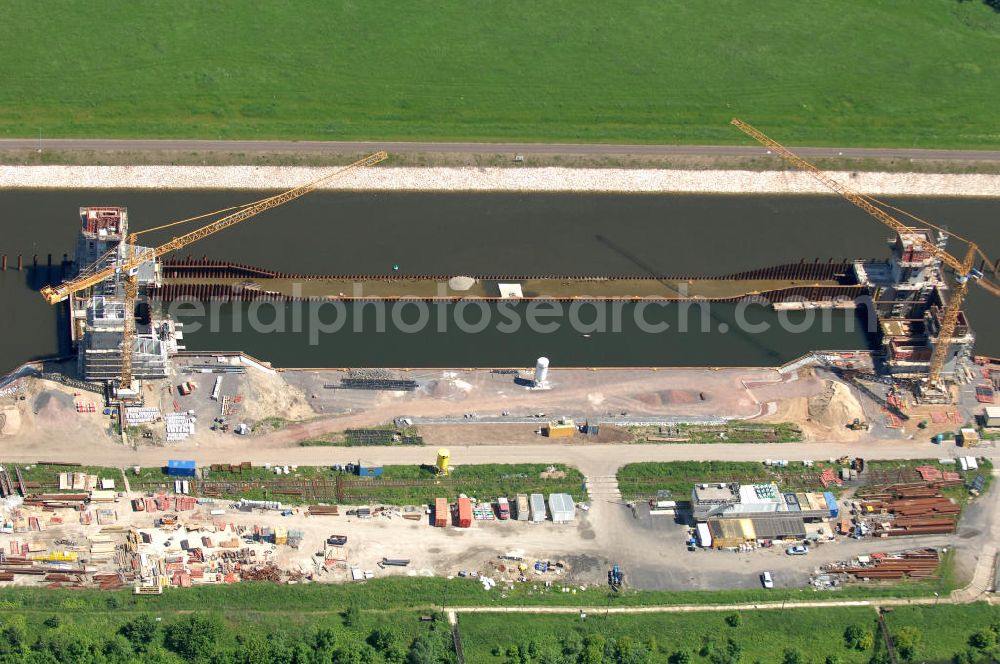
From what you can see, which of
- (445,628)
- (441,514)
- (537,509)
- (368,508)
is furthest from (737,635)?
(368,508)

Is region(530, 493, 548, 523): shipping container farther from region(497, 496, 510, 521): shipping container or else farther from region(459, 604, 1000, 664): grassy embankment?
region(459, 604, 1000, 664): grassy embankment

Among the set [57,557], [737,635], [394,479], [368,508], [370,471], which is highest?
[370,471]


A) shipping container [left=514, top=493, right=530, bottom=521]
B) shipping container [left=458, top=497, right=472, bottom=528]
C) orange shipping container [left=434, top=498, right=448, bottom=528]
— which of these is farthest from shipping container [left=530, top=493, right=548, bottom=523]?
orange shipping container [left=434, top=498, right=448, bottom=528]

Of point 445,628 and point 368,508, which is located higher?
point 368,508

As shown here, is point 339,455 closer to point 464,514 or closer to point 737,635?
point 464,514

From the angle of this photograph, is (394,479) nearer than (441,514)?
No

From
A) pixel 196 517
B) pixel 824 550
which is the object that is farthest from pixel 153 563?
pixel 824 550

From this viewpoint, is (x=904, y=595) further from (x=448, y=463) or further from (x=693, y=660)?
(x=448, y=463)

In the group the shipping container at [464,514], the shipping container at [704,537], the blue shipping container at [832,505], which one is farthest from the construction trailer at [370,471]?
the blue shipping container at [832,505]
